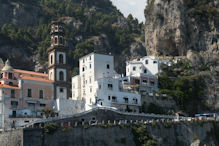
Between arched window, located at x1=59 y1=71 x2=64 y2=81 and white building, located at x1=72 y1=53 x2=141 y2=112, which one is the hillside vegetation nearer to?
white building, located at x1=72 y1=53 x2=141 y2=112

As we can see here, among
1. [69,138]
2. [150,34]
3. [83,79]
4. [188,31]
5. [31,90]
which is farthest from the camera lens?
[150,34]

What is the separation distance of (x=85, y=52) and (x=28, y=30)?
2111 centimetres

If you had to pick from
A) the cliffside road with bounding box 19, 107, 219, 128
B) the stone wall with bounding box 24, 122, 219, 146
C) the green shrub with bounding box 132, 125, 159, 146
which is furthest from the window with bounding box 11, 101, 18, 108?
the green shrub with bounding box 132, 125, 159, 146

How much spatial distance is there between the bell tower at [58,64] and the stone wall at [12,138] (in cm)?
1773

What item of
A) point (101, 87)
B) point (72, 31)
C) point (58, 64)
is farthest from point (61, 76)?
point (72, 31)

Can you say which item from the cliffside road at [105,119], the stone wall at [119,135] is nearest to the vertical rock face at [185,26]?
the stone wall at [119,135]

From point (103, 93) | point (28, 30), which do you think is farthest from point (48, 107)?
point (28, 30)

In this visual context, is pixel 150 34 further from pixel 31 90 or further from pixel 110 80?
pixel 31 90

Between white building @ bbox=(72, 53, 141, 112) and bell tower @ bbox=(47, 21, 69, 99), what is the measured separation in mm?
5385

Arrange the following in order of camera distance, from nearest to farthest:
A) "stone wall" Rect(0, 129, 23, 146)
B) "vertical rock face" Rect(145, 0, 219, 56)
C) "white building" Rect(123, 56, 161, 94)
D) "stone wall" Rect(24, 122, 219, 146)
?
"stone wall" Rect(0, 129, 23, 146), "stone wall" Rect(24, 122, 219, 146), "white building" Rect(123, 56, 161, 94), "vertical rock face" Rect(145, 0, 219, 56)

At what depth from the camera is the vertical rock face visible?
103 meters

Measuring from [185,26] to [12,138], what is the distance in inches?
2307

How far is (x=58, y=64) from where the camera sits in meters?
80.1

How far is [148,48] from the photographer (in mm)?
113500
